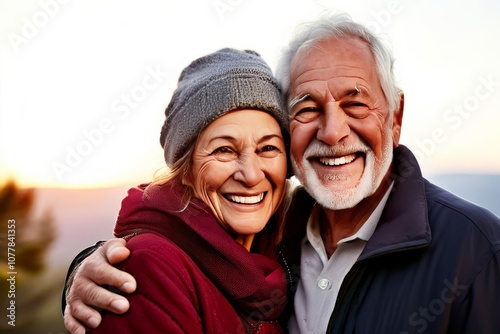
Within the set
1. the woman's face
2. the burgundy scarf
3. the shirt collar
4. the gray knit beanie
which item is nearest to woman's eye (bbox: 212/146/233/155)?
the woman's face

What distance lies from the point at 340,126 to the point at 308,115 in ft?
0.58

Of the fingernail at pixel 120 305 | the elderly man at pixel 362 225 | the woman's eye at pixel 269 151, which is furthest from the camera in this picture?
the woman's eye at pixel 269 151

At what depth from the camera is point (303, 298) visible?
2.36 meters

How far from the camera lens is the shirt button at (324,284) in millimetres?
2224

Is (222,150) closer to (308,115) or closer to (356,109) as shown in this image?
(308,115)

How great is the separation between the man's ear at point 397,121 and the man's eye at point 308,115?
414 millimetres

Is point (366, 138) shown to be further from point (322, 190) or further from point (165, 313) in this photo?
point (165, 313)

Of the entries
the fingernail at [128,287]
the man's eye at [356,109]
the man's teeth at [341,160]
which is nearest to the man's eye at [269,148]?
the man's teeth at [341,160]

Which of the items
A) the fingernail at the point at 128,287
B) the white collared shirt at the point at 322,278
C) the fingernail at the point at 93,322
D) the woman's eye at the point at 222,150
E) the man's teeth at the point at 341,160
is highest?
the woman's eye at the point at 222,150

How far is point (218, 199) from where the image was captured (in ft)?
7.48

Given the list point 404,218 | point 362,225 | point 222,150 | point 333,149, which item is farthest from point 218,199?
point 404,218

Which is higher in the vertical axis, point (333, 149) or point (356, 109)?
point (356, 109)

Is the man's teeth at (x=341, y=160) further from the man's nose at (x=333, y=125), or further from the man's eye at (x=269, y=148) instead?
the man's eye at (x=269, y=148)

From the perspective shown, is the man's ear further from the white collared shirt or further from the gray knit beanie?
the gray knit beanie
